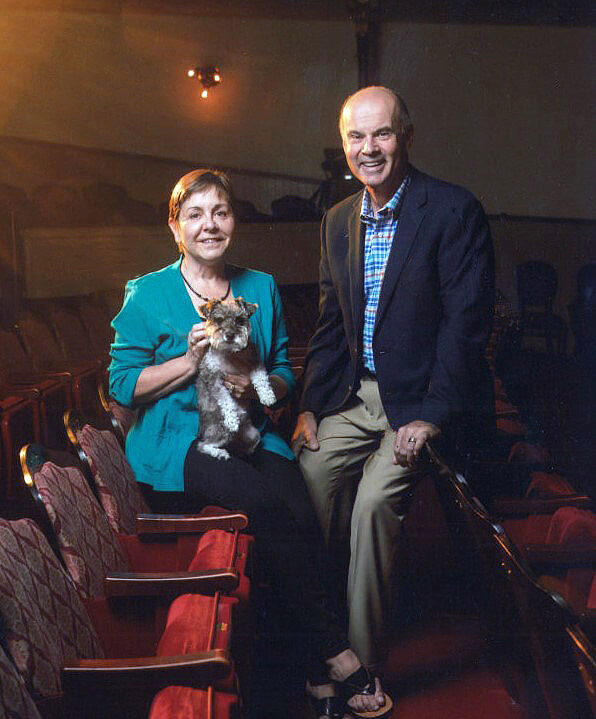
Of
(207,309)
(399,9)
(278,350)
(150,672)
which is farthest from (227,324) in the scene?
(399,9)

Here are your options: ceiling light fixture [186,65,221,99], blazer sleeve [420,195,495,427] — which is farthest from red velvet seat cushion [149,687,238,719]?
ceiling light fixture [186,65,221,99]

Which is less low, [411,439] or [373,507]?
[411,439]

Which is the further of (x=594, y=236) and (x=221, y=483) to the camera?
(x=594, y=236)

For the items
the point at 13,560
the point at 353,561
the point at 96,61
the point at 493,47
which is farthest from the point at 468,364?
the point at 96,61

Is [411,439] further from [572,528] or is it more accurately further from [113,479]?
[113,479]

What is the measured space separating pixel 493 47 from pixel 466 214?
312cm

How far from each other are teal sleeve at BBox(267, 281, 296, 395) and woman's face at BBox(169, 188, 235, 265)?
21 centimetres

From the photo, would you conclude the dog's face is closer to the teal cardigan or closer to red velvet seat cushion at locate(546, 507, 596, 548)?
the teal cardigan

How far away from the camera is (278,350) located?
1.74 meters

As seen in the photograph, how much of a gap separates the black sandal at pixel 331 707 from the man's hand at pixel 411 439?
1.68 feet

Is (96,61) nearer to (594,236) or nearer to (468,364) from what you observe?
(594,236)

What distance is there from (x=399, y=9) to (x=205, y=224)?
8.56ft

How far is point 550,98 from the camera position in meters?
4.62

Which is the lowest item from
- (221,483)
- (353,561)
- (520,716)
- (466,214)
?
(520,716)
